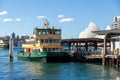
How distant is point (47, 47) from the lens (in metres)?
66.4

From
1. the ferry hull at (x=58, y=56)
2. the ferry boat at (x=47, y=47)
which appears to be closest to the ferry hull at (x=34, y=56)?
the ferry boat at (x=47, y=47)

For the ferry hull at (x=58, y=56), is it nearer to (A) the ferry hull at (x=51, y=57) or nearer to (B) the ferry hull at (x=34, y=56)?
(A) the ferry hull at (x=51, y=57)

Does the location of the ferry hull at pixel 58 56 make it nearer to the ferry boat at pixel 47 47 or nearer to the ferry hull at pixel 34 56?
the ferry boat at pixel 47 47

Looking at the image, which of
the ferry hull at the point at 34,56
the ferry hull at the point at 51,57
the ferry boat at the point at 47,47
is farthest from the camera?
the ferry hull at the point at 34,56

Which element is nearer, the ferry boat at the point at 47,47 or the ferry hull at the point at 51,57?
the ferry hull at the point at 51,57

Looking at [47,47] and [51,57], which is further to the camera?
[47,47]

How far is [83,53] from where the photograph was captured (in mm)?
67875

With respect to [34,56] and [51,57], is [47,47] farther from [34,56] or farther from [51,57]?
[34,56]

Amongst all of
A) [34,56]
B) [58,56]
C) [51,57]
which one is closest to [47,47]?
[51,57]

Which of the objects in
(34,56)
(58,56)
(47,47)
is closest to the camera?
(58,56)

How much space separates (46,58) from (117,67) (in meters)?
15.0

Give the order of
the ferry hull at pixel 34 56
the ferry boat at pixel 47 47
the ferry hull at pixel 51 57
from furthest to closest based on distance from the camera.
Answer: the ferry hull at pixel 34 56 → the ferry boat at pixel 47 47 → the ferry hull at pixel 51 57

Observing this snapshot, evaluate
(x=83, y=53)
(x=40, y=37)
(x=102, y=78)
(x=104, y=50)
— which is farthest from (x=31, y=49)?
(x=102, y=78)

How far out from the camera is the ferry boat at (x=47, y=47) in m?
64.8
